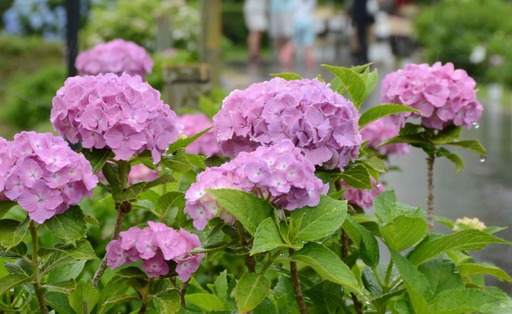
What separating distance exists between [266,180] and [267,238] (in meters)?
0.11

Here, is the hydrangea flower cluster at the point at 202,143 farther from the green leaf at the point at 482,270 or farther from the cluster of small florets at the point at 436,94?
the green leaf at the point at 482,270

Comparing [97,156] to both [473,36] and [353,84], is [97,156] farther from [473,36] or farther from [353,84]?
[473,36]

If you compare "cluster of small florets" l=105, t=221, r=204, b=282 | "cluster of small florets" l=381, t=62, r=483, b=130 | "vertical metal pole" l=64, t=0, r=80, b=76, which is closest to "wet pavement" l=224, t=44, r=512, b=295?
"cluster of small florets" l=381, t=62, r=483, b=130

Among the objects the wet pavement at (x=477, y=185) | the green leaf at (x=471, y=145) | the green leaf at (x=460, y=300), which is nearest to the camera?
the green leaf at (x=460, y=300)

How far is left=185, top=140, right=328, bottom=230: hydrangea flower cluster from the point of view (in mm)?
2113

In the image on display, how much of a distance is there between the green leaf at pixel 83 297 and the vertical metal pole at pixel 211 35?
437cm

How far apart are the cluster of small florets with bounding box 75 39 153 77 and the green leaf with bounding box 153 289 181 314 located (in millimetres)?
2568

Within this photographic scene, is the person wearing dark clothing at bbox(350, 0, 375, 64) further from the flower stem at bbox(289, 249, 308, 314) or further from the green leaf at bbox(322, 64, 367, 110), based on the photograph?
the flower stem at bbox(289, 249, 308, 314)

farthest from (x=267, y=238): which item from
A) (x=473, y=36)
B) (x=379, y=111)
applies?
(x=473, y=36)

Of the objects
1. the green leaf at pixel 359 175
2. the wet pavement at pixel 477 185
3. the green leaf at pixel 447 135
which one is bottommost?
the wet pavement at pixel 477 185

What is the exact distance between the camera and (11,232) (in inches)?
85.4

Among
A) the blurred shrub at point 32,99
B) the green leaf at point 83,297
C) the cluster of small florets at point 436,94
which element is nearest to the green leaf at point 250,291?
the green leaf at point 83,297

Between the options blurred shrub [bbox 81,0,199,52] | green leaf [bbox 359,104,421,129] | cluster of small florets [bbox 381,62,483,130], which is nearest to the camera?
green leaf [bbox 359,104,421,129]

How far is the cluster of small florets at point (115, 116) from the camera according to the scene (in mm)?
2287
